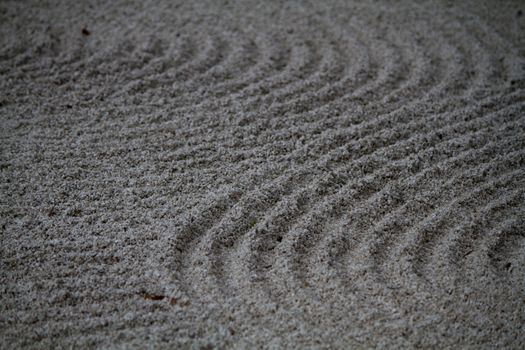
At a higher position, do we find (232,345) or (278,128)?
(278,128)

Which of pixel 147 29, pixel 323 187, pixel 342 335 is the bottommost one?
pixel 342 335

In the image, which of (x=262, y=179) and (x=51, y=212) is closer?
(x=51, y=212)

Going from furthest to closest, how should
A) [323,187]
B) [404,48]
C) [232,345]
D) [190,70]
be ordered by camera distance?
[404,48]
[190,70]
[323,187]
[232,345]

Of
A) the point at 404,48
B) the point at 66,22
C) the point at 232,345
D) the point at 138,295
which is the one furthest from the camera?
the point at 66,22

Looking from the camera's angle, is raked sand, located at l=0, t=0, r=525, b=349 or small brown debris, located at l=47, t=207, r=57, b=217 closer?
raked sand, located at l=0, t=0, r=525, b=349

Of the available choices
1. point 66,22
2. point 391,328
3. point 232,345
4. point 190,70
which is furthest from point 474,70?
point 66,22

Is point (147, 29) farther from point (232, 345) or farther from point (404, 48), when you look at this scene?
point (232, 345)

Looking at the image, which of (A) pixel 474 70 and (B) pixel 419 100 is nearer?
(B) pixel 419 100

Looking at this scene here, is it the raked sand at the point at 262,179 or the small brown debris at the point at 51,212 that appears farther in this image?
the small brown debris at the point at 51,212
